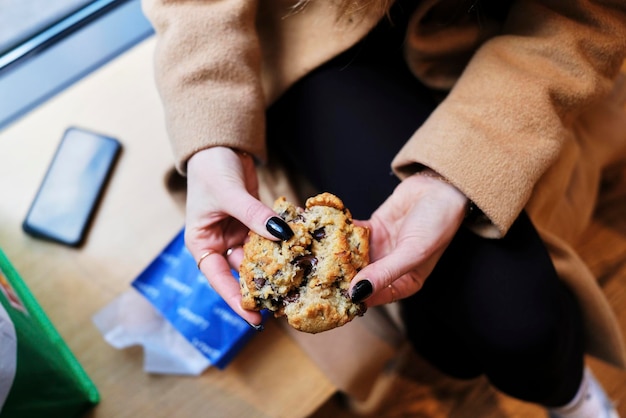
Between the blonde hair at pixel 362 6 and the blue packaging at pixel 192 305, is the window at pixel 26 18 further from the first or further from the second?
the blonde hair at pixel 362 6

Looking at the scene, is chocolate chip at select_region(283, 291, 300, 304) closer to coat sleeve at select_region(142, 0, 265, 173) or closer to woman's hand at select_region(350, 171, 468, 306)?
woman's hand at select_region(350, 171, 468, 306)

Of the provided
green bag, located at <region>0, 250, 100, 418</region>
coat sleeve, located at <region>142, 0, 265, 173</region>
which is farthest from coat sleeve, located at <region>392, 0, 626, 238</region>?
green bag, located at <region>0, 250, 100, 418</region>

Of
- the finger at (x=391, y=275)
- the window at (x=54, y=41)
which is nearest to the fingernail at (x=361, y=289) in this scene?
the finger at (x=391, y=275)

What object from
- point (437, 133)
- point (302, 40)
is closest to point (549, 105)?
point (437, 133)

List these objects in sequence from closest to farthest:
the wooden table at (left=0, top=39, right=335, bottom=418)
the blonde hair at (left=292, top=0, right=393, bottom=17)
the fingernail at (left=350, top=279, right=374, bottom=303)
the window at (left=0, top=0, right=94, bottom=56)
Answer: the fingernail at (left=350, top=279, right=374, bottom=303)
the blonde hair at (left=292, top=0, right=393, bottom=17)
the wooden table at (left=0, top=39, right=335, bottom=418)
the window at (left=0, top=0, right=94, bottom=56)

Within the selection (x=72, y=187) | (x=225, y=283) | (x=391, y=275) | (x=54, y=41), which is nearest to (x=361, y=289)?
(x=391, y=275)

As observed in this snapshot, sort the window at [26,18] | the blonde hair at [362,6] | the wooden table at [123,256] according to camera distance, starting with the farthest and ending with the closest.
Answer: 1. the window at [26,18]
2. the wooden table at [123,256]
3. the blonde hair at [362,6]
